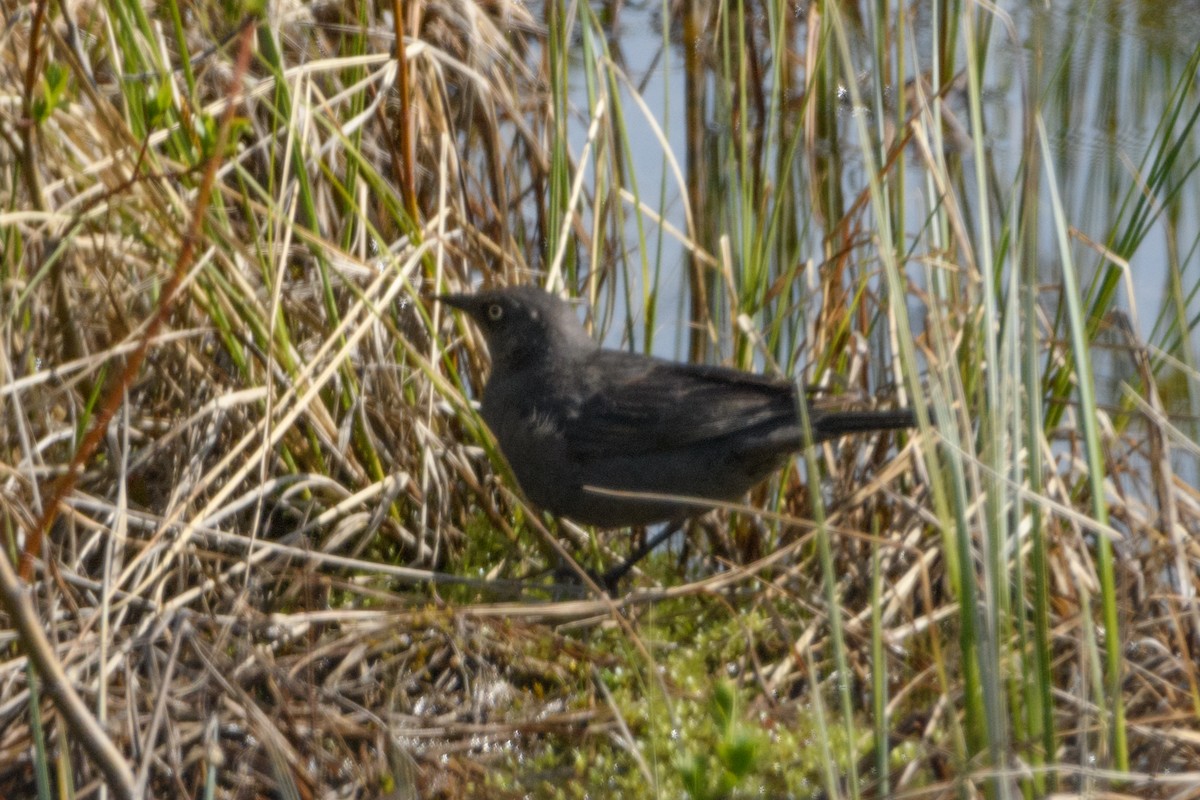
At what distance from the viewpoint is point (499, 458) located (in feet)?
12.6

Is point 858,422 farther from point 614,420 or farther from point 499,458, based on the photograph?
point 499,458

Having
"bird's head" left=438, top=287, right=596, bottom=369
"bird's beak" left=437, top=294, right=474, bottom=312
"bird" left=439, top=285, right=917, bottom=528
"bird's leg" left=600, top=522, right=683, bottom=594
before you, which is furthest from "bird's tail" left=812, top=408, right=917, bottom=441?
"bird's beak" left=437, top=294, right=474, bottom=312

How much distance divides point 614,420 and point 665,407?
181 millimetres

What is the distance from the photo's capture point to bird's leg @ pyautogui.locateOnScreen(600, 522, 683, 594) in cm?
367

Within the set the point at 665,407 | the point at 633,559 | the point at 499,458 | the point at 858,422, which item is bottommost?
the point at 633,559

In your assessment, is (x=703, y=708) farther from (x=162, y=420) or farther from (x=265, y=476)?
(x=162, y=420)

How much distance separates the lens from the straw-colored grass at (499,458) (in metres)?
2.30

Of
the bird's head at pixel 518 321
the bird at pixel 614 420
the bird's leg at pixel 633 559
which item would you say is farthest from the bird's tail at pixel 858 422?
the bird's head at pixel 518 321

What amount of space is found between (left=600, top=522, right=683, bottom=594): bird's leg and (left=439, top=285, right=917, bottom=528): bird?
0.07 meters

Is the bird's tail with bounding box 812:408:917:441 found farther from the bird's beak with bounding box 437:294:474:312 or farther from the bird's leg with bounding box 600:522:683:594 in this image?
the bird's beak with bounding box 437:294:474:312

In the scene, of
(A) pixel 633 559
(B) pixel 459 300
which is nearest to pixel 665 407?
(A) pixel 633 559

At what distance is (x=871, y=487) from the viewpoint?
11.2 feet

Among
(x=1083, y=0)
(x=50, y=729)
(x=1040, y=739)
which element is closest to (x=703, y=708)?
(x=1040, y=739)

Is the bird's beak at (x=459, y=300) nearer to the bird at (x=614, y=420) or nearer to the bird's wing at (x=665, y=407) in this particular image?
the bird at (x=614, y=420)
